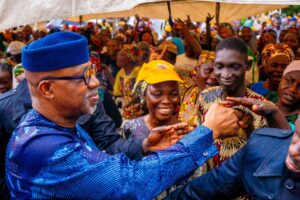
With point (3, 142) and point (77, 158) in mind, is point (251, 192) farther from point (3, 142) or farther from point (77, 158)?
point (3, 142)

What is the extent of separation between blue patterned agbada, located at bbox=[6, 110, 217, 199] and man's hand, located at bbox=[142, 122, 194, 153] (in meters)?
0.20

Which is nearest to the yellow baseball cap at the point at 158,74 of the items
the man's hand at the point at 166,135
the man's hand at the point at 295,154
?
the man's hand at the point at 166,135

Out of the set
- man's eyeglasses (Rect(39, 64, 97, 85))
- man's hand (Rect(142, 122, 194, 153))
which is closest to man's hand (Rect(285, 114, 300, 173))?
man's hand (Rect(142, 122, 194, 153))

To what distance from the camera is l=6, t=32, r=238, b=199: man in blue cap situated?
5.45 ft

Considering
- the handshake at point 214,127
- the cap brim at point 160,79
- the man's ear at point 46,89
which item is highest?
the man's ear at point 46,89

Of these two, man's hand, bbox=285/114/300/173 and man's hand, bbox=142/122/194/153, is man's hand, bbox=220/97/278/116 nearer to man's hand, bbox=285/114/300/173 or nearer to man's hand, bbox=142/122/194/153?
man's hand, bbox=142/122/194/153

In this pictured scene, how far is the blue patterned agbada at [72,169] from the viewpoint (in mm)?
1657

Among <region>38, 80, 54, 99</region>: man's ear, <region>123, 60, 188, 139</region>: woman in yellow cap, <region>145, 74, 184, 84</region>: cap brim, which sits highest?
<region>38, 80, 54, 99</region>: man's ear

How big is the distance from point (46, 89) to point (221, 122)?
0.80 meters

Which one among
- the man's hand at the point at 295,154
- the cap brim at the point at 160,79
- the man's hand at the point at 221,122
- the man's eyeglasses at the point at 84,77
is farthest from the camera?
the cap brim at the point at 160,79

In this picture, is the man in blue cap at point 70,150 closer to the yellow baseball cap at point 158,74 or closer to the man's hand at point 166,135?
the man's hand at point 166,135

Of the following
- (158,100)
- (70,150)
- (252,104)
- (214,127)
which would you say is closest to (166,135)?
(214,127)

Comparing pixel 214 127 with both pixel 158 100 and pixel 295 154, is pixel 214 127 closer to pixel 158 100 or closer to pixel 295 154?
pixel 295 154

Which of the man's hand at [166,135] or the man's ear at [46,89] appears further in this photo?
the man's hand at [166,135]
